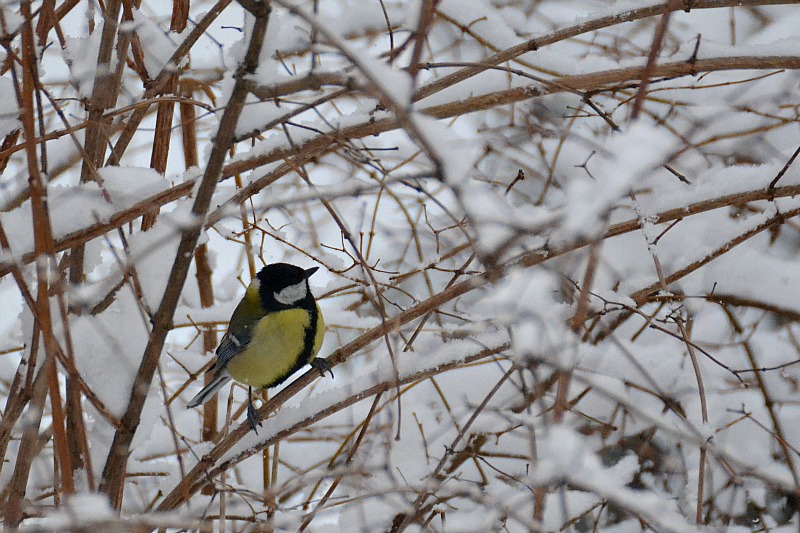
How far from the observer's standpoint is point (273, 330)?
294 cm

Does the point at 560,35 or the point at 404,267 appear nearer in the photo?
the point at 560,35

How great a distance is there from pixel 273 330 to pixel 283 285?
19 cm

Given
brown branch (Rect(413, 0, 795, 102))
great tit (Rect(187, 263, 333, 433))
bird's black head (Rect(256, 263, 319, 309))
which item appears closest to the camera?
brown branch (Rect(413, 0, 795, 102))

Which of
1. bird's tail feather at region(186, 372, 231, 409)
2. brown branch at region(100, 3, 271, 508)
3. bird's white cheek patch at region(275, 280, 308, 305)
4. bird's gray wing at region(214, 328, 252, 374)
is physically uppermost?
bird's white cheek patch at region(275, 280, 308, 305)

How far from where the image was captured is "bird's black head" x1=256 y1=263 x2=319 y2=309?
2955 millimetres

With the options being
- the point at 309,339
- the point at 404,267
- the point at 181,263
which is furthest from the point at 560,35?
the point at 404,267

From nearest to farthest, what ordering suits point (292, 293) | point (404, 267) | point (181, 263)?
1. point (181, 263)
2. point (292, 293)
3. point (404, 267)

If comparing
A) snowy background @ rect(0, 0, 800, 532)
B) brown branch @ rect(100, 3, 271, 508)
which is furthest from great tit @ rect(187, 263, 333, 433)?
brown branch @ rect(100, 3, 271, 508)

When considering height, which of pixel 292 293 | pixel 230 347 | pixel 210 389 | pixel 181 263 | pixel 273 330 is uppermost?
pixel 292 293

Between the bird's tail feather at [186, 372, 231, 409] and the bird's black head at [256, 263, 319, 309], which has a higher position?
the bird's black head at [256, 263, 319, 309]

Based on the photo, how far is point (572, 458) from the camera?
2.62 ft

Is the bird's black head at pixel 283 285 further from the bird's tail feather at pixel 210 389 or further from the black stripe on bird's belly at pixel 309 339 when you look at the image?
the bird's tail feather at pixel 210 389

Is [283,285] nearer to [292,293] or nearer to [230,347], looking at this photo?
[292,293]

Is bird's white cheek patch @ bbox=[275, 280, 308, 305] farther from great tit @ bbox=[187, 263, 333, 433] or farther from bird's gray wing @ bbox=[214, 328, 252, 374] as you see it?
bird's gray wing @ bbox=[214, 328, 252, 374]
